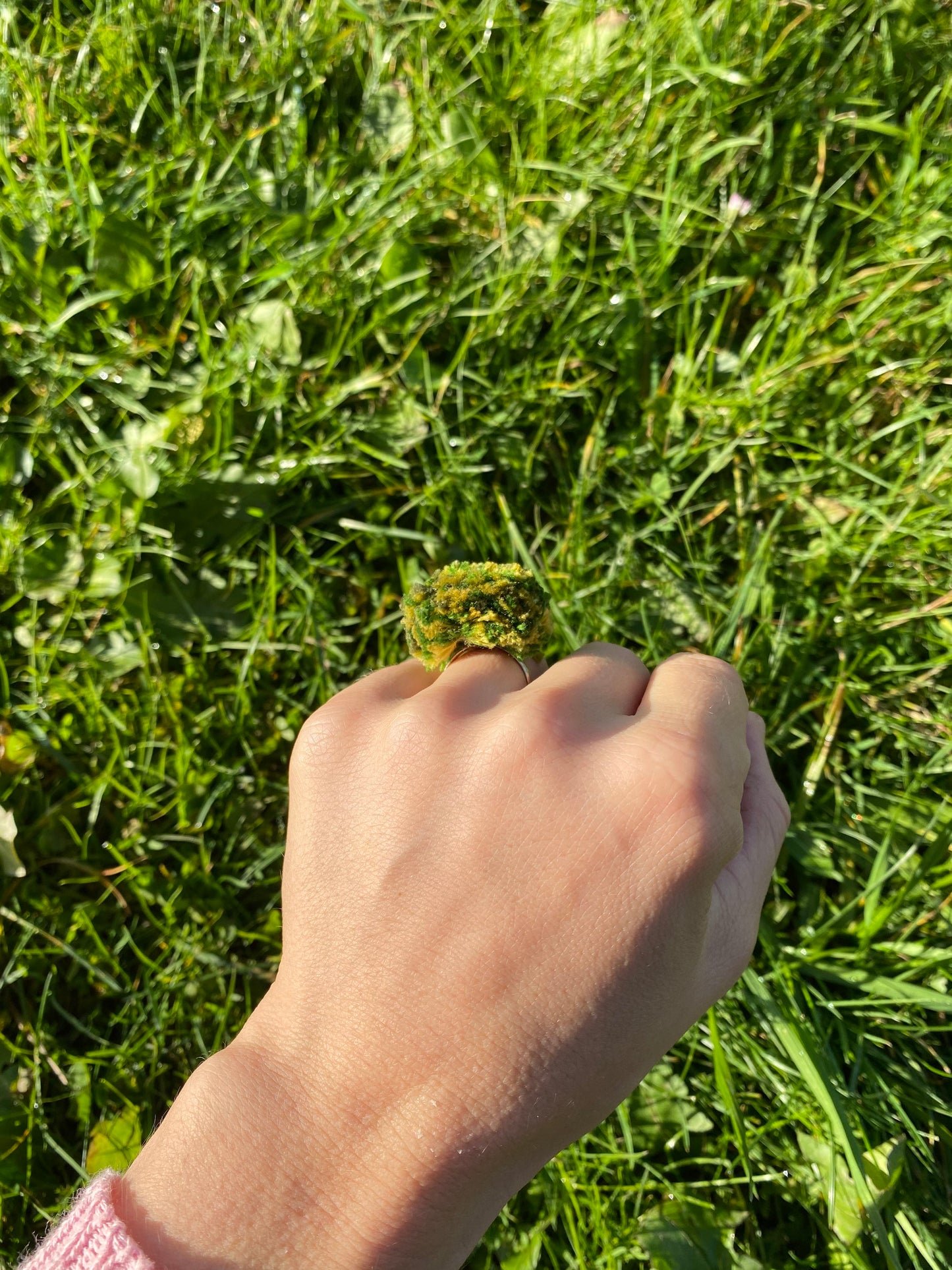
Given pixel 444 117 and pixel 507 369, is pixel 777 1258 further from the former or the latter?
pixel 444 117

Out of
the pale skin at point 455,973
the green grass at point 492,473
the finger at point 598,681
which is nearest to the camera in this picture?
the pale skin at point 455,973

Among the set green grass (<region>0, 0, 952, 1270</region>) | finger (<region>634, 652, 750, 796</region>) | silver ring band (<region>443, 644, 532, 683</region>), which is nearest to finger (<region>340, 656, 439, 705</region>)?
silver ring band (<region>443, 644, 532, 683</region>)

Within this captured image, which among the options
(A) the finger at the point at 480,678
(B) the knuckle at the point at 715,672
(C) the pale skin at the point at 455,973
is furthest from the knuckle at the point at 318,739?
(B) the knuckle at the point at 715,672

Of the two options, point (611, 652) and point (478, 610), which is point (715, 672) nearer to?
point (611, 652)

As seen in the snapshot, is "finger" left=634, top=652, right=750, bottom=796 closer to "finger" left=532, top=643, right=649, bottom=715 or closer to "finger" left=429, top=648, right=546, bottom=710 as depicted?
"finger" left=532, top=643, right=649, bottom=715

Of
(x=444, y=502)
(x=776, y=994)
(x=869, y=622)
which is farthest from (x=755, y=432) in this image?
(x=776, y=994)

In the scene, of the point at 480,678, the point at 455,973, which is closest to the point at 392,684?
the point at 480,678

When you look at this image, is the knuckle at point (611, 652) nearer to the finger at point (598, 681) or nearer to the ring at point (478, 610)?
the finger at point (598, 681)
